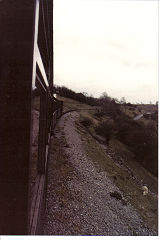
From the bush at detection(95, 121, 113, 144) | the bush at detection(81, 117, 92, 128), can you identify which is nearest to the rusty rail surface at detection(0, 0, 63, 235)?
the bush at detection(95, 121, 113, 144)

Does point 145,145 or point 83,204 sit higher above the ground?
point 145,145

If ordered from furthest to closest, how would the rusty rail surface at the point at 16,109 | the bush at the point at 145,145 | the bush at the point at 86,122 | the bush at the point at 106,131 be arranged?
1. the bush at the point at 86,122
2. the bush at the point at 106,131
3. the bush at the point at 145,145
4. the rusty rail surface at the point at 16,109

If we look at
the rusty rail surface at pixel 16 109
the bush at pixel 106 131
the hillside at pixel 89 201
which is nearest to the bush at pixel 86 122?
the bush at pixel 106 131

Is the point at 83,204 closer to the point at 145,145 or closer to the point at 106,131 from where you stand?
the point at 145,145

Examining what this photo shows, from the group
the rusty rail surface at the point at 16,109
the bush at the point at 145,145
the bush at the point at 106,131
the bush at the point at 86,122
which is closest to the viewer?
the rusty rail surface at the point at 16,109

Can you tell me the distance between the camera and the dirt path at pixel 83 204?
22.1ft

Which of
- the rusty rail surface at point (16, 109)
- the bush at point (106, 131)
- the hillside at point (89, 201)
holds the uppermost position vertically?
the rusty rail surface at point (16, 109)

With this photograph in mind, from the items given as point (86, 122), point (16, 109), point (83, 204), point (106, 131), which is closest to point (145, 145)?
point (106, 131)

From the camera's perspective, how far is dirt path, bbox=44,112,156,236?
6.74 metres

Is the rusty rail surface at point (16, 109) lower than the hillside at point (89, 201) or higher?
higher

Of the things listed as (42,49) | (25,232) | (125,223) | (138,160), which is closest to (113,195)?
(125,223)

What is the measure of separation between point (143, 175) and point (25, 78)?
20.0 m

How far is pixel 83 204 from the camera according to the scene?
842cm

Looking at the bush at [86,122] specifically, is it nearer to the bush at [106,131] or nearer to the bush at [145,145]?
the bush at [106,131]
